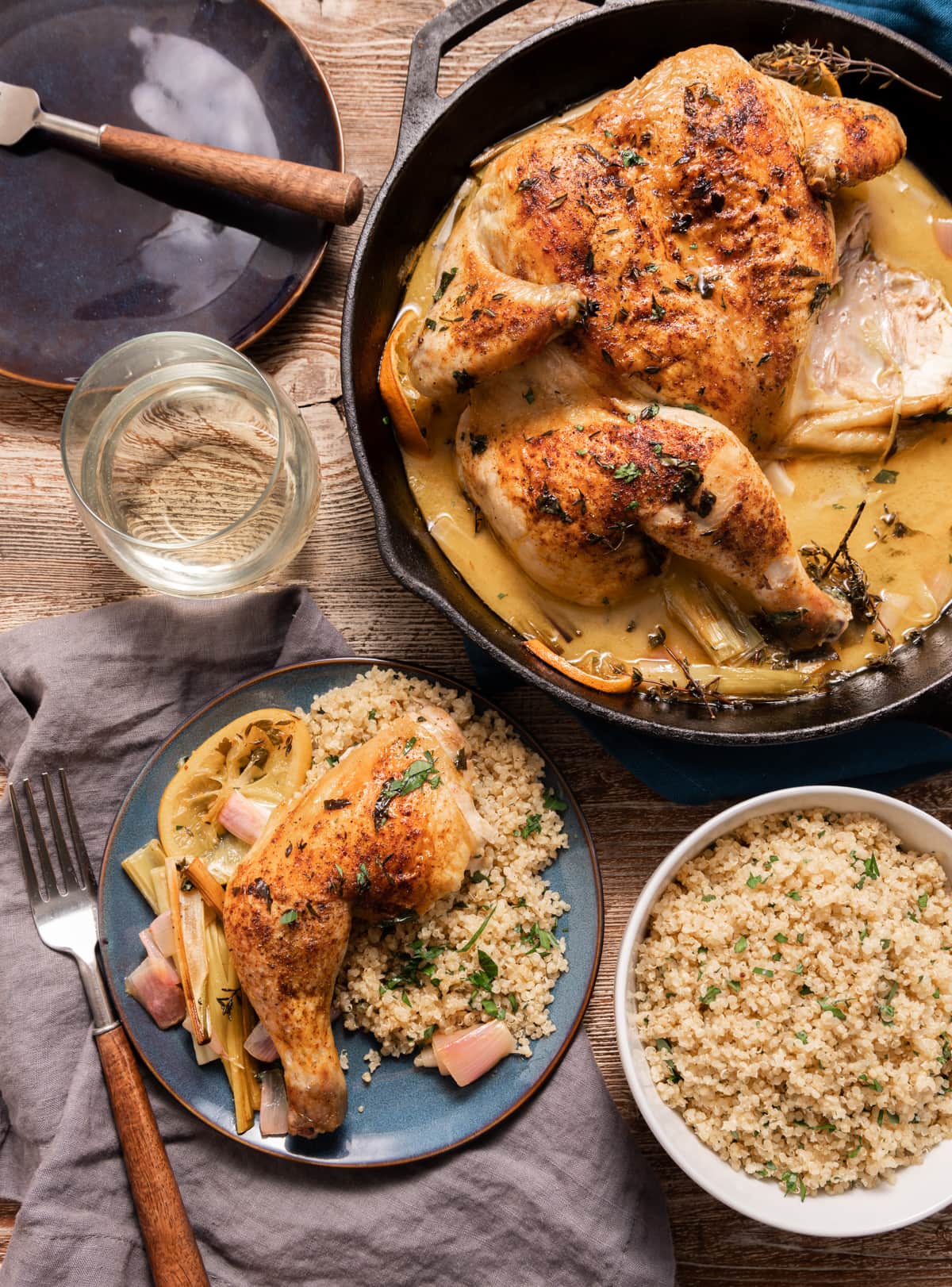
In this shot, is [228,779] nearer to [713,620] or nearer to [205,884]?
[205,884]

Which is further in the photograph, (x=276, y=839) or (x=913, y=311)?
(x=913, y=311)

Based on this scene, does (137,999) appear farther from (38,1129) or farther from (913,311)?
(913,311)

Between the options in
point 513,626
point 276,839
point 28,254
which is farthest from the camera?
point 28,254

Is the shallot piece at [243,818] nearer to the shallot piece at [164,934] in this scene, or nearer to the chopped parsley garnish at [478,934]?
the shallot piece at [164,934]

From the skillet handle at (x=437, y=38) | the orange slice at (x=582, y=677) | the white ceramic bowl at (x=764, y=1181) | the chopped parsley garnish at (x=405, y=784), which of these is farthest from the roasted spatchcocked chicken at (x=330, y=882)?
the skillet handle at (x=437, y=38)

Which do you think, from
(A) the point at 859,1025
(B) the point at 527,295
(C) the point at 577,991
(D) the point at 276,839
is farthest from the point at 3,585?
(A) the point at 859,1025

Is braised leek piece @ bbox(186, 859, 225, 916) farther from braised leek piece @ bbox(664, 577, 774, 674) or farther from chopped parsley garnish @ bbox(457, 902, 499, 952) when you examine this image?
braised leek piece @ bbox(664, 577, 774, 674)
